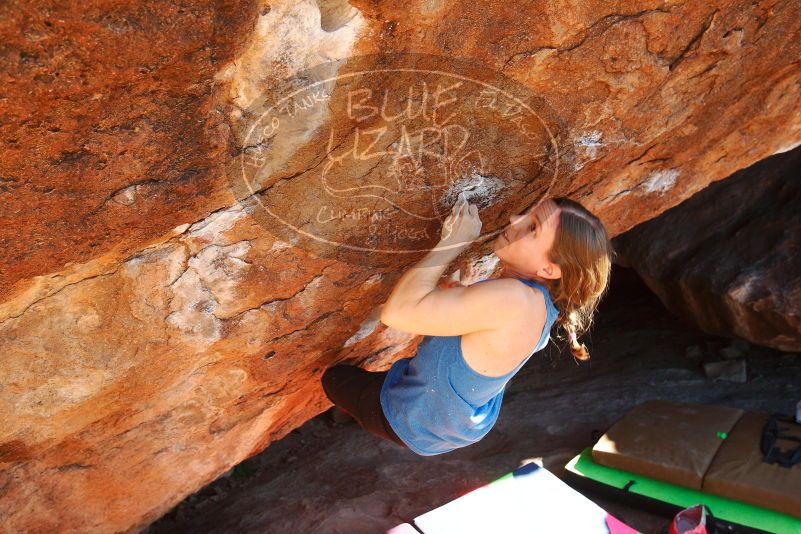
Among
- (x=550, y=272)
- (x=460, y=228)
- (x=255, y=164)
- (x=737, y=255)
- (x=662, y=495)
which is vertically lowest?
(x=662, y=495)

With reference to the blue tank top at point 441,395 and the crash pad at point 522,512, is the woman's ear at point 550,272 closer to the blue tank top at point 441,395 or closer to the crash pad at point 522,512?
the blue tank top at point 441,395

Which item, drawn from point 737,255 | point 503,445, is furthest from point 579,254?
point 737,255

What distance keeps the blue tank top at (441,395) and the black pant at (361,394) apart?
0.15 feet

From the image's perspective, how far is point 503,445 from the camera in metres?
4.20

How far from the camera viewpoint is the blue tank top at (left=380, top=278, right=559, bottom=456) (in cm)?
188

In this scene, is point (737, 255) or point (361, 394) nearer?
point (361, 394)

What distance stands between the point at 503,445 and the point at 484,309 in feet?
8.96

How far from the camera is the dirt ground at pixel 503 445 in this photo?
3631 mm

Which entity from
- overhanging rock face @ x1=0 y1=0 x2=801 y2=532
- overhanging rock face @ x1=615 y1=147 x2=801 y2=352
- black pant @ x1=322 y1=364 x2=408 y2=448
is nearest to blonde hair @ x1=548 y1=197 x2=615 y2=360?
overhanging rock face @ x1=0 y1=0 x2=801 y2=532

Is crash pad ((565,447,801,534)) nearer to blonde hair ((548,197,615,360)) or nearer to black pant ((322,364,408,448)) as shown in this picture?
black pant ((322,364,408,448))

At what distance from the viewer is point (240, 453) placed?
2895 millimetres

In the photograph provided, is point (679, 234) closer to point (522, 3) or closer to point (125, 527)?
point (522, 3)

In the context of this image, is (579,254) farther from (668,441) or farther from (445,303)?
(668,441)

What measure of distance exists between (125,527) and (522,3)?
2.44m
